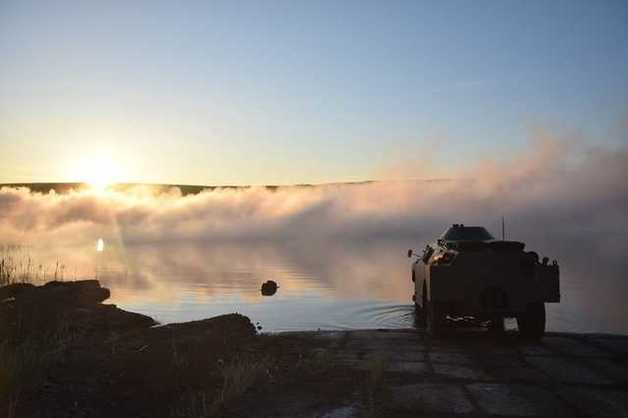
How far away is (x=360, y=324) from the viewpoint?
20.0 m

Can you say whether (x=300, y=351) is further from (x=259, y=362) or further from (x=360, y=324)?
(x=360, y=324)

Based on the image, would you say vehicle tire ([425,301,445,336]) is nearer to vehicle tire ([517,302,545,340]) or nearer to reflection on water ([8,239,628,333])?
vehicle tire ([517,302,545,340])

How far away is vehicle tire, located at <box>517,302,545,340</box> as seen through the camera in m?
12.3

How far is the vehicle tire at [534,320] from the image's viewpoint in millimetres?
12273

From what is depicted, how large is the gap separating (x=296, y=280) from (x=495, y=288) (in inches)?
1267

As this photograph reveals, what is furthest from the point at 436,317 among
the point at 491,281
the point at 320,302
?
the point at 320,302

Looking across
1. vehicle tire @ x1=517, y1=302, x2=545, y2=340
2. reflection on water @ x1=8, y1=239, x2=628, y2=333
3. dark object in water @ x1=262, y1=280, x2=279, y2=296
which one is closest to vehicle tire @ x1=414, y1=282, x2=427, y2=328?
reflection on water @ x1=8, y1=239, x2=628, y2=333

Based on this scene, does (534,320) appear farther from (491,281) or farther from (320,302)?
(320,302)

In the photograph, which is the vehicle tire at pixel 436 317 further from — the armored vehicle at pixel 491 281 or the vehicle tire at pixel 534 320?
the vehicle tire at pixel 534 320

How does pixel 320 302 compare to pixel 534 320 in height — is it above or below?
below

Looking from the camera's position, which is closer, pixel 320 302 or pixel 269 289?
pixel 320 302

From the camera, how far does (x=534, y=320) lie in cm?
1234

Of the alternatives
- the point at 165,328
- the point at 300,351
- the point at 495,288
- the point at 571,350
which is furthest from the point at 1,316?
the point at 571,350

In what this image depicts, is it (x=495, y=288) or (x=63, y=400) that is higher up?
(x=495, y=288)
